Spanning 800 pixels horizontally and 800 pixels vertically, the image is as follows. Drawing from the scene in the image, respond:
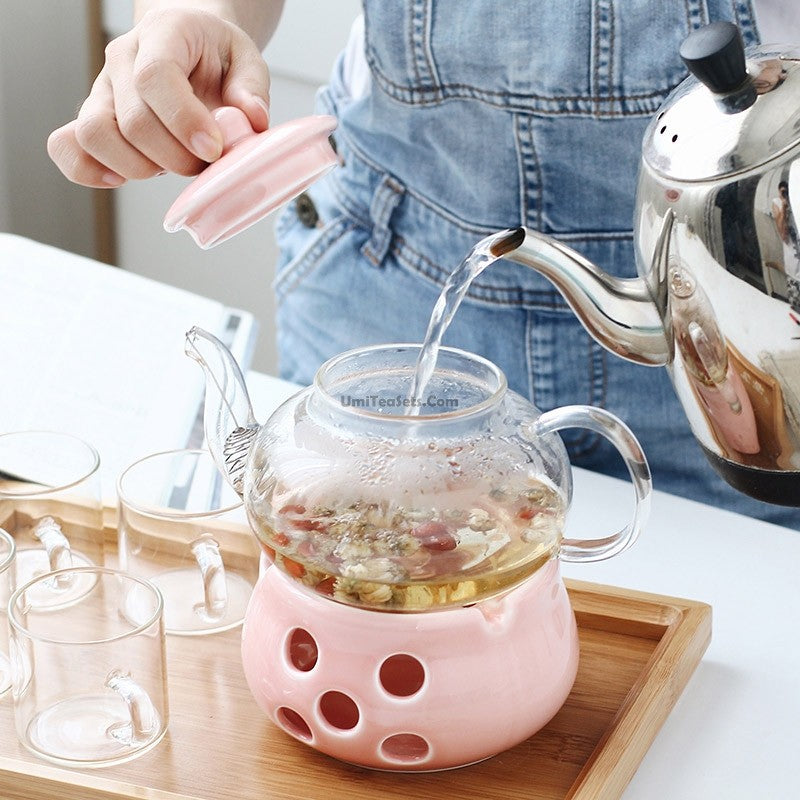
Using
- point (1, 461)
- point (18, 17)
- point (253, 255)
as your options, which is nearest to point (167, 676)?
point (1, 461)

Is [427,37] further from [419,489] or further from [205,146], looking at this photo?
[419,489]

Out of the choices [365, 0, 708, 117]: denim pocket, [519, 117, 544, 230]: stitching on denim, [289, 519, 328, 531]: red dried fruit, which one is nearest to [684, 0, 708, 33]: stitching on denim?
[365, 0, 708, 117]: denim pocket

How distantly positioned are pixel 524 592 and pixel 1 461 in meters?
0.40

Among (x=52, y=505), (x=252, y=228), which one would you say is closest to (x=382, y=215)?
(x=52, y=505)

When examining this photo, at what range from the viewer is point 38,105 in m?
2.03

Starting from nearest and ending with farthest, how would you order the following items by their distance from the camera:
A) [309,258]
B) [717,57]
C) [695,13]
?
[717,57], [695,13], [309,258]

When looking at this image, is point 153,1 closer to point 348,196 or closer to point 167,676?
point 348,196

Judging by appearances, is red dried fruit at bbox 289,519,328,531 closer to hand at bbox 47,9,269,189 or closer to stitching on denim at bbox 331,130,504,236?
hand at bbox 47,9,269,189

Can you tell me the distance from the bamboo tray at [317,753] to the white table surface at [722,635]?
17mm

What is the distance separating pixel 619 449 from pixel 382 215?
1.50 ft

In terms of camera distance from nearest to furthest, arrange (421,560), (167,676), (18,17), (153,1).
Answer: (421,560) < (167,676) < (153,1) < (18,17)

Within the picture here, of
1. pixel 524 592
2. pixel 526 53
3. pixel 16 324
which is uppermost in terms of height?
pixel 526 53

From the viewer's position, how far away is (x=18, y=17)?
195 cm

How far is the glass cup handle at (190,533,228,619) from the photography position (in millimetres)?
720
